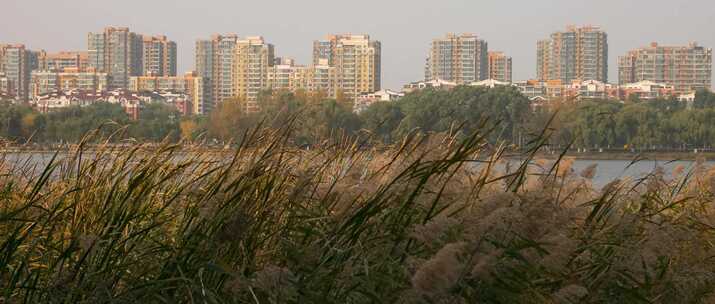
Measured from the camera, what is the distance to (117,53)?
171250mm

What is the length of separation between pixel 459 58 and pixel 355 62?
2727 centimetres

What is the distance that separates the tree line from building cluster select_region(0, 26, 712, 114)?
2639 inches

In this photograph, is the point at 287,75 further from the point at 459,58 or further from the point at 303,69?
the point at 459,58

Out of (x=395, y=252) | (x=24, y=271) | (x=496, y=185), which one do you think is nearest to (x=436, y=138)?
(x=496, y=185)

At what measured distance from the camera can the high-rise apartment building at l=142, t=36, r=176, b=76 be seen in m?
177

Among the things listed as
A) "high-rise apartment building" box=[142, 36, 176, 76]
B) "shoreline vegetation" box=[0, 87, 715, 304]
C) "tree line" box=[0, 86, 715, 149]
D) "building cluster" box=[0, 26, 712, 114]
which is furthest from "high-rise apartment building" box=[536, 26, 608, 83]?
"shoreline vegetation" box=[0, 87, 715, 304]

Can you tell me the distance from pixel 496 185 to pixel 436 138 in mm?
439

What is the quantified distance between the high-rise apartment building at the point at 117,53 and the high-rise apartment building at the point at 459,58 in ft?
163

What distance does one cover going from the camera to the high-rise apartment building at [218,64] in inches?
5866

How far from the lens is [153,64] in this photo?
7042 inches

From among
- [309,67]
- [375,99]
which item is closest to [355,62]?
[309,67]

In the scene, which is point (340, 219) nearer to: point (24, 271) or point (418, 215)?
point (418, 215)

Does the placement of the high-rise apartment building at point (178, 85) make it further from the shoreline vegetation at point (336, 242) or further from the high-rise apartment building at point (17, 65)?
the shoreline vegetation at point (336, 242)

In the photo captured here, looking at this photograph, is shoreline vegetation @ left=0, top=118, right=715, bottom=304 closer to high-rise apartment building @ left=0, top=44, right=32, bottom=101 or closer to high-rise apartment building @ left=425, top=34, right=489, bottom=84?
high-rise apartment building @ left=0, top=44, right=32, bottom=101
